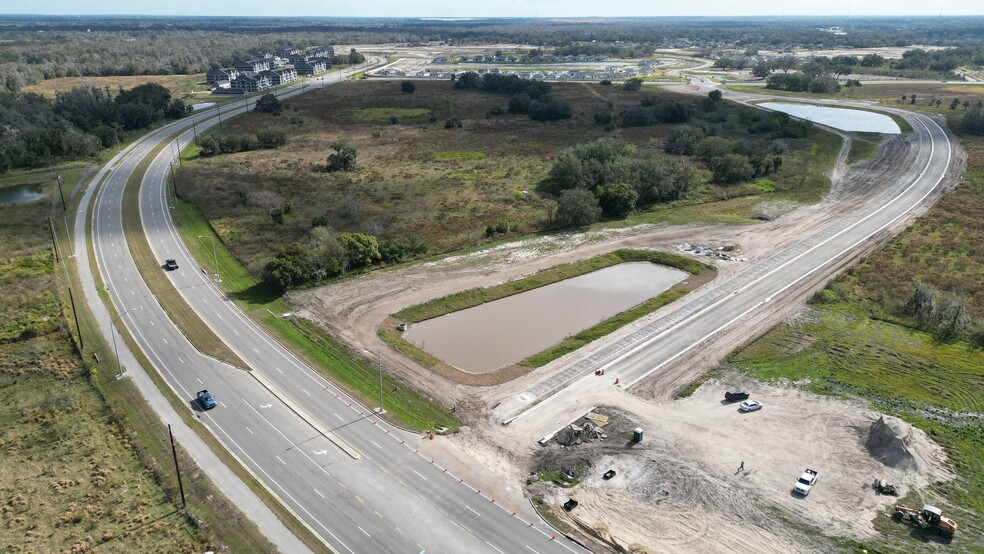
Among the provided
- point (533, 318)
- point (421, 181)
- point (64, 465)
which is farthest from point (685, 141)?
point (64, 465)

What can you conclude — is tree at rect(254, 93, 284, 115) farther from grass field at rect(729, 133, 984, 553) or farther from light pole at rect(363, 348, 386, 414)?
grass field at rect(729, 133, 984, 553)

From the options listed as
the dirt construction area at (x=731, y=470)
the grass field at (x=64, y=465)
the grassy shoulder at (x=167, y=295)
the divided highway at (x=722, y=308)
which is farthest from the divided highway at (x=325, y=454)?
the divided highway at (x=722, y=308)

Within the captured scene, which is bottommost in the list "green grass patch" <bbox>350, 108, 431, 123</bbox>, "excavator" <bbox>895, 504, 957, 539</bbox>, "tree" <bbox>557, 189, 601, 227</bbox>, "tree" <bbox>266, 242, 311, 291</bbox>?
"excavator" <bbox>895, 504, 957, 539</bbox>

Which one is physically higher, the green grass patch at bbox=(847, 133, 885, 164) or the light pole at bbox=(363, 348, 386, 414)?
the green grass patch at bbox=(847, 133, 885, 164)

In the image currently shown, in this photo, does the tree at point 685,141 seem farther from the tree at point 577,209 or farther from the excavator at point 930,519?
the excavator at point 930,519

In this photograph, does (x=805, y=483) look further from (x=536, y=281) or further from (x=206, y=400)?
(x=206, y=400)

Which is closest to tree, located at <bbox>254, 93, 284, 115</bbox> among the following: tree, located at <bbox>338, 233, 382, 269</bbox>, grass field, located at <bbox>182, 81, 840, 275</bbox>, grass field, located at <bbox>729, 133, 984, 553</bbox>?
grass field, located at <bbox>182, 81, 840, 275</bbox>
